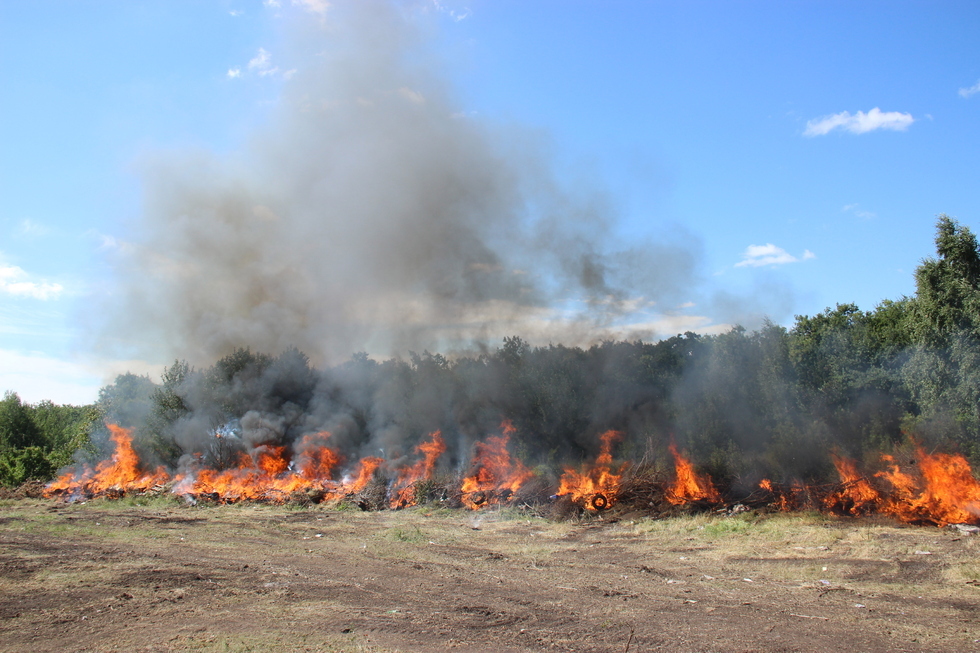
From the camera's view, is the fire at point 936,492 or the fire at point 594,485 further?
the fire at point 594,485

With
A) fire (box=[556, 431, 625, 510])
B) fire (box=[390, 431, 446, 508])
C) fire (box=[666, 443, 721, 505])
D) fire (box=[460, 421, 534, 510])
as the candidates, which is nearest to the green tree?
fire (box=[390, 431, 446, 508])

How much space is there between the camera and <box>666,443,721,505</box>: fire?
18.4 meters

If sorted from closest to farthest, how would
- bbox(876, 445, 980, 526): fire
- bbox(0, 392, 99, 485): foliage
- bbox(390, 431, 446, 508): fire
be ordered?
1. bbox(876, 445, 980, 526): fire
2. bbox(390, 431, 446, 508): fire
3. bbox(0, 392, 99, 485): foliage

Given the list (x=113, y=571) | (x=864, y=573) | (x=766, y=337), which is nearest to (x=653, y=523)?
(x=864, y=573)

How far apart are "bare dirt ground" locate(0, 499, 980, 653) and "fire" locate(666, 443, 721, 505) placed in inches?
50.6

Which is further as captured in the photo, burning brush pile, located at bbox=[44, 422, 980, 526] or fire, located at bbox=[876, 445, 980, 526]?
burning brush pile, located at bbox=[44, 422, 980, 526]

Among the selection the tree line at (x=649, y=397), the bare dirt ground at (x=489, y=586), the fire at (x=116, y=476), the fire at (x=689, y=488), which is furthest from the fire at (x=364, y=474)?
the fire at (x=689, y=488)

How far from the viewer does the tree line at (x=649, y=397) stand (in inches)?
677

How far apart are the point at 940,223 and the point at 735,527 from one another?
10.7 m

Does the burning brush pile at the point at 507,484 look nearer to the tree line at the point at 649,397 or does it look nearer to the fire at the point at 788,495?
the fire at the point at 788,495

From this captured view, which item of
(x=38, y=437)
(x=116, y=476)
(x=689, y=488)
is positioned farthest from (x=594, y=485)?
(x=38, y=437)

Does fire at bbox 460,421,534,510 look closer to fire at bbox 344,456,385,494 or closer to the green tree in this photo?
fire at bbox 344,456,385,494

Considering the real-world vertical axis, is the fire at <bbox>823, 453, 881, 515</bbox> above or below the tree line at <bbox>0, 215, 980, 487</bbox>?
below

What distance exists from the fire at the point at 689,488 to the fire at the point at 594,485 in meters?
1.79
